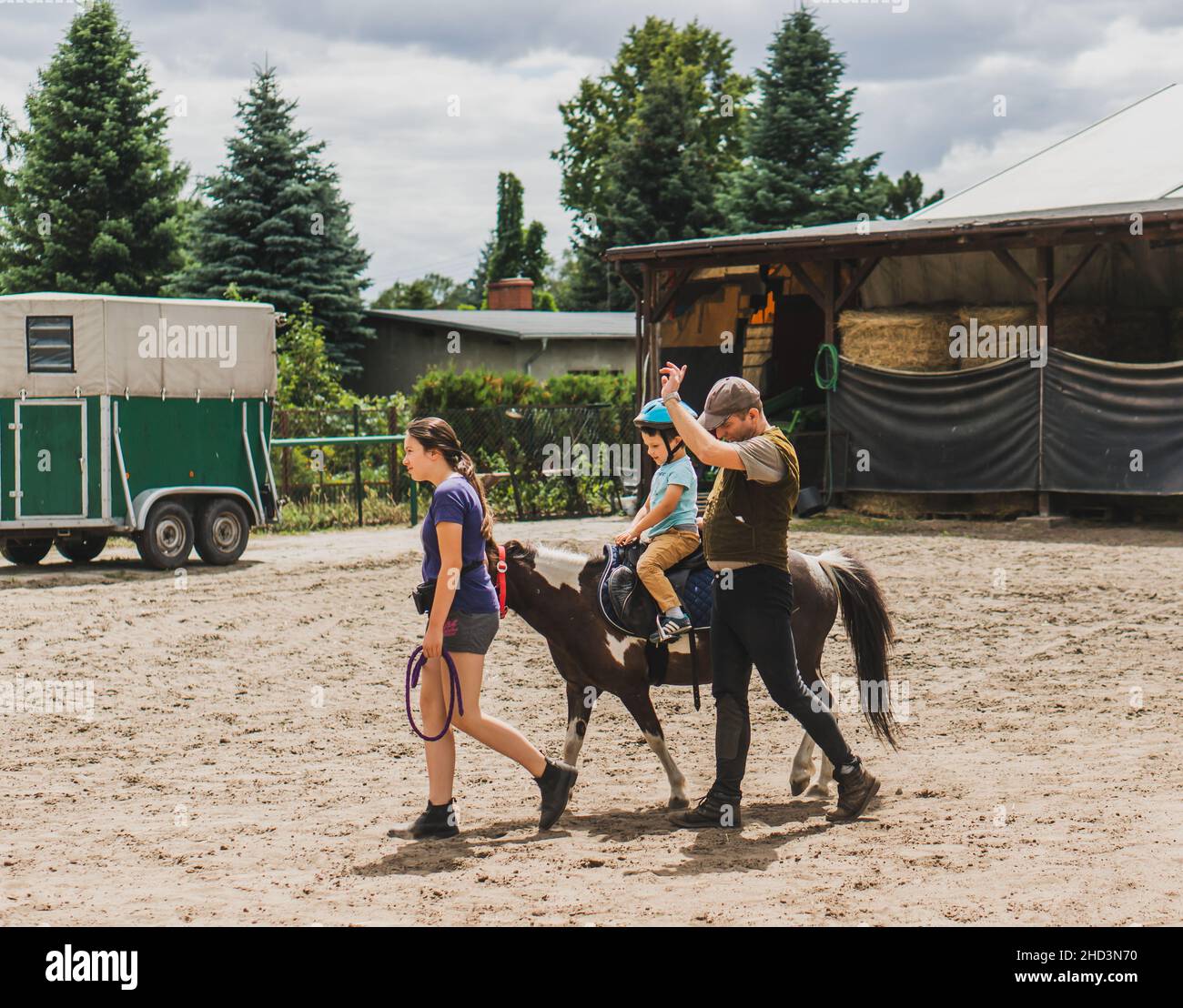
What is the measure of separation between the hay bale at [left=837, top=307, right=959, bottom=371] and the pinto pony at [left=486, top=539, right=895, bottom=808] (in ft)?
44.2

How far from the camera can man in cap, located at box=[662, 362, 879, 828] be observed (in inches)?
260

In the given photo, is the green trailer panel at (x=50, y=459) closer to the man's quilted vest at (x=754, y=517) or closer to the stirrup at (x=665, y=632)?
the stirrup at (x=665, y=632)

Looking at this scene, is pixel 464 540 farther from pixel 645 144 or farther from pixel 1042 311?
pixel 645 144

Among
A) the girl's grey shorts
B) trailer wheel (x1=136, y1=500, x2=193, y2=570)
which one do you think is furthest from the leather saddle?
trailer wheel (x1=136, y1=500, x2=193, y2=570)

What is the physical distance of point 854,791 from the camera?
691 centimetres

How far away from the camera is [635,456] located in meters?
24.0

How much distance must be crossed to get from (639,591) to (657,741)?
28.3 inches

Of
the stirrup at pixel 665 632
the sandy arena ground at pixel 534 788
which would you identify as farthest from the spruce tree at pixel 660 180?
the stirrup at pixel 665 632

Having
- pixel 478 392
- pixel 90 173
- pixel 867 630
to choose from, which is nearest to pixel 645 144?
pixel 90 173

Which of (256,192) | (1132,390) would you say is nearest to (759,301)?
(1132,390)

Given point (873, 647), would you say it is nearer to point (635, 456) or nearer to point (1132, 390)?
point (1132, 390)

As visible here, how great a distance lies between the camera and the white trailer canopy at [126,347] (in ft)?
51.6

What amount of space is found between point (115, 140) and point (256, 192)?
11.5 feet
